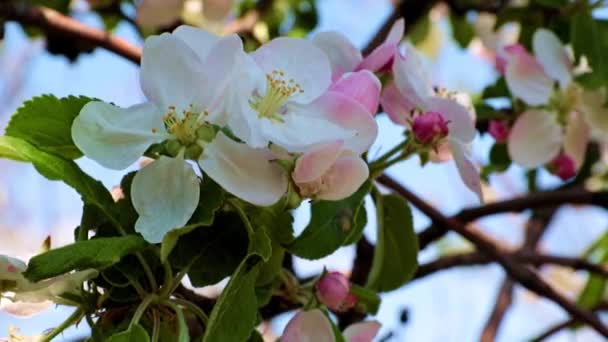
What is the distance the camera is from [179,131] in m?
0.52

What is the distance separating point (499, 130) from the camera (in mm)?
926

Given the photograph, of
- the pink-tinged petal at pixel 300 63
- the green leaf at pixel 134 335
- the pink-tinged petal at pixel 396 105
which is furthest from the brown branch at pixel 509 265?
the green leaf at pixel 134 335

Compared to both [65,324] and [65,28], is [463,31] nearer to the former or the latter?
[65,28]

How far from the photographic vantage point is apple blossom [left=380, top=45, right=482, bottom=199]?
0.63 metres

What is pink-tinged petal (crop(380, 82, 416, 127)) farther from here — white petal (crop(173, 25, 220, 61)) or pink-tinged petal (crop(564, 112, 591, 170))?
pink-tinged petal (crop(564, 112, 591, 170))

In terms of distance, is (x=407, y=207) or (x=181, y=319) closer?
(x=181, y=319)

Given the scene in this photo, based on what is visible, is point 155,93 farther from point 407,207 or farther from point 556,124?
point 556,124

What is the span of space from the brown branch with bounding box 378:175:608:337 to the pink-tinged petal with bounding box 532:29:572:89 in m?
0.20

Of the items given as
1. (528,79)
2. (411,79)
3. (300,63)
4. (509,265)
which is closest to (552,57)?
(528,79)

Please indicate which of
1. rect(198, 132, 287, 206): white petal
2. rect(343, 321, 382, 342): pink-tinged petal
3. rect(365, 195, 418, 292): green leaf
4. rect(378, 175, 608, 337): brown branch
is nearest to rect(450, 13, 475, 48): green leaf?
rect(378, 175, 608, 337): brown branch

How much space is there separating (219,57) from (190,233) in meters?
0.11

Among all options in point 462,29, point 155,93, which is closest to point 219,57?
point 155,93

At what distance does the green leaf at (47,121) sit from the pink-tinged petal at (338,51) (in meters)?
0.17

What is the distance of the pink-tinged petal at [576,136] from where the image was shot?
37.0 inches
